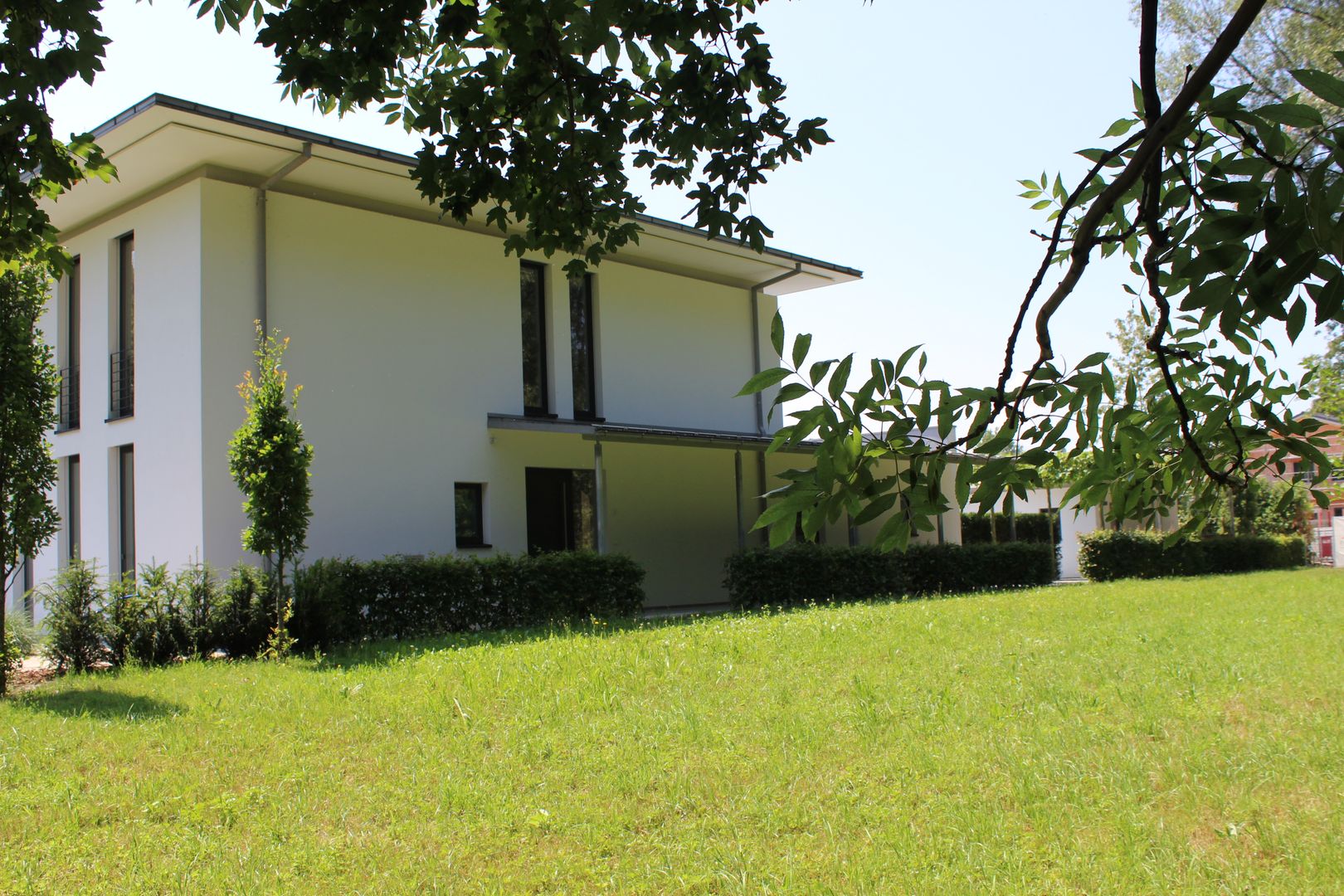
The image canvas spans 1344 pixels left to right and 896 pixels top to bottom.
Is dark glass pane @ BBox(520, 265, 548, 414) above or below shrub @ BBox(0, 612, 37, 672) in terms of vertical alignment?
above

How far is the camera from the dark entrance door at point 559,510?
17.2 metres

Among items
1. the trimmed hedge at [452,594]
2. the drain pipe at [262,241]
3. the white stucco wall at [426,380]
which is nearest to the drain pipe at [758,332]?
the white stucco wall at [426,380]

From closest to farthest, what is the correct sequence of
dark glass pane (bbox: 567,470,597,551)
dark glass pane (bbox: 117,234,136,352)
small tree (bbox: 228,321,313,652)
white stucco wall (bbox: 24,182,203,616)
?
small tree (bbox: 228,321,313,652), white stucco wall (bbox: 24,182,203,616), dark glass pane (bbox: 117,234,136,352), dark glass pane (bbox: 567,470,597,551)

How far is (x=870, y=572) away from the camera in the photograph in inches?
701

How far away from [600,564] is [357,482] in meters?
3.60

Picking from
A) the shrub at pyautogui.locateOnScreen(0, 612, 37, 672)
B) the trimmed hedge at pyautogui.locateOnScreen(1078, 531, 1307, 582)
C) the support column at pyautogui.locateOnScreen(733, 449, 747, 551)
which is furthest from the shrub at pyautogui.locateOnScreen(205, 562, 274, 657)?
the trimmed hedge at pyautogui.locateOnScreen(1078, 531, 1307, 582)

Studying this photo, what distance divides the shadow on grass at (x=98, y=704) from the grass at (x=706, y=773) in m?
0.05

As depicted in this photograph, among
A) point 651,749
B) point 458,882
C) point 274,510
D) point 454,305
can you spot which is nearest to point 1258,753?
A: point 651,749

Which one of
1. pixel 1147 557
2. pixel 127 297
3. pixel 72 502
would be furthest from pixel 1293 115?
pixel 1147 557

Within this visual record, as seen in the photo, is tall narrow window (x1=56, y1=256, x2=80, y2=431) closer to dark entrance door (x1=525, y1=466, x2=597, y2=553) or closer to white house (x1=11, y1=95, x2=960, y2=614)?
white house (x1=11, y1=95, x2=960, y2=614)

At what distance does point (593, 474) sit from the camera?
59.2 ft

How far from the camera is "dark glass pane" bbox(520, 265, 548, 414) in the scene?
1759 centimetres

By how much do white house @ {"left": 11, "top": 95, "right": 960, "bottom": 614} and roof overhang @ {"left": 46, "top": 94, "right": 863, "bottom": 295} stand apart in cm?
4

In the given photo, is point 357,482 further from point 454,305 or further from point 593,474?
point 593,474
